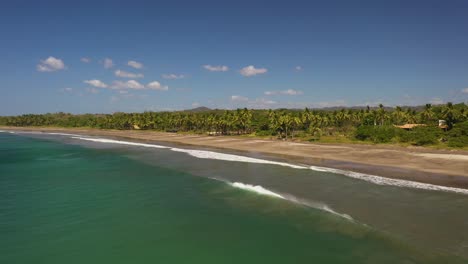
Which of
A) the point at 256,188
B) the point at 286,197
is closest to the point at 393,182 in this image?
the point at 286,197

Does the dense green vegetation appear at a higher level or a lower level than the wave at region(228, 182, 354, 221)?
higher

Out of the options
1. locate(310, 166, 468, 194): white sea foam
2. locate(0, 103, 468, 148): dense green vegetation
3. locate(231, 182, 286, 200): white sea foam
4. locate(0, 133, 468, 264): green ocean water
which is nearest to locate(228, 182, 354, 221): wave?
locate(231, 182, 286, 200): white sea foam

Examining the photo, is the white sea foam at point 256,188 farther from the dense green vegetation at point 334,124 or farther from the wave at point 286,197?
the dense green vegetation at point 334,124

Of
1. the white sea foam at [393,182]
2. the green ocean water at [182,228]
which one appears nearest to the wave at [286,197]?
the green ocean water at [182,228]

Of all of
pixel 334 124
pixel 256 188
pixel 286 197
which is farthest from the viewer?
pixel 334 124

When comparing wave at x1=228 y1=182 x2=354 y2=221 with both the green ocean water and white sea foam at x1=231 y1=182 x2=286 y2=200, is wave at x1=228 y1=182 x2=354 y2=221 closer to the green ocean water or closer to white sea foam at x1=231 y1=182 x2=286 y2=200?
white sea foam at x1=231 y1=182 x2=286 y2=200

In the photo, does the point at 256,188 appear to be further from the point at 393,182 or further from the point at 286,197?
the point at 393,182

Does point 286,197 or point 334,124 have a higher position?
point 334,124
